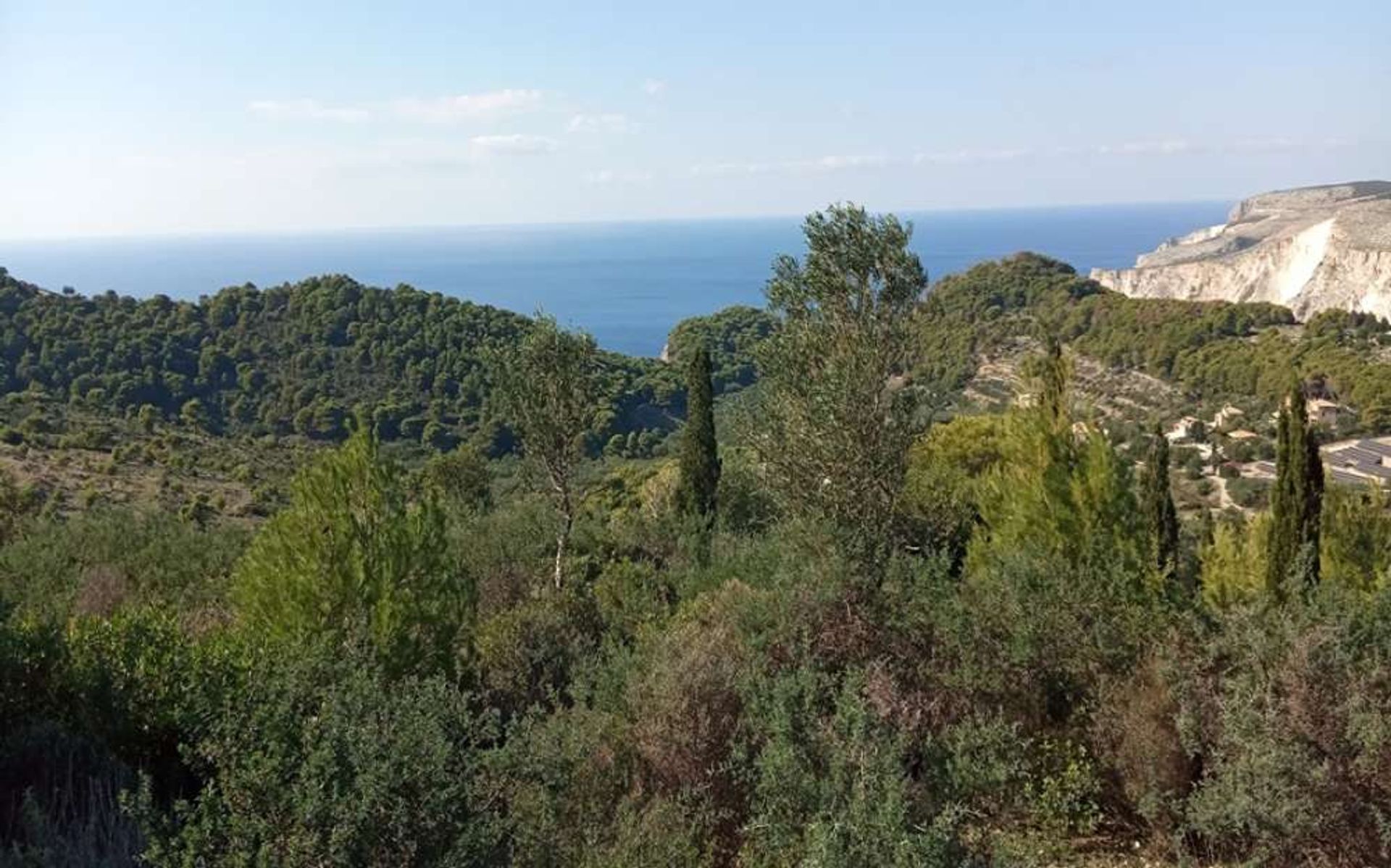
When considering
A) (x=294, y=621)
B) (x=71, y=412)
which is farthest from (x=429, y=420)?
(x=294, y=621)

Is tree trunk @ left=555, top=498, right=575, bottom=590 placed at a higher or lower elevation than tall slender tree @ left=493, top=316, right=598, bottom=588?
lower

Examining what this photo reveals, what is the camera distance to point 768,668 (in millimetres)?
8203

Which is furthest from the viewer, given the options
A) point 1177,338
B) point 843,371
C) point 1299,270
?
point 1299,270

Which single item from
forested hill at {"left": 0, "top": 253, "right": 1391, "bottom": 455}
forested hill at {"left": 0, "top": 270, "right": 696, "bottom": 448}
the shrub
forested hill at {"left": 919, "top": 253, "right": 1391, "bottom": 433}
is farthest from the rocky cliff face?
the shrub

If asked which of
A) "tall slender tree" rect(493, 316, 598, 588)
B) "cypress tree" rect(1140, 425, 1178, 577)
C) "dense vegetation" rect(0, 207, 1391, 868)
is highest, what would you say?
"tall slender tree" rect(493, 316, 598, 588)

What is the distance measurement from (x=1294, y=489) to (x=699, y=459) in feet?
38.1

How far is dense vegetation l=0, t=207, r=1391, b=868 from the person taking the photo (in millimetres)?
5391

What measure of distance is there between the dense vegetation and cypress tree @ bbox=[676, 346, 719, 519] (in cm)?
439

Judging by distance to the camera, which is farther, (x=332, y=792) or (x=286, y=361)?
(x=286, y=361)

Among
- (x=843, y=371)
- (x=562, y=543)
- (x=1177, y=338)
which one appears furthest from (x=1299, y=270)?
(x=562, y=543)

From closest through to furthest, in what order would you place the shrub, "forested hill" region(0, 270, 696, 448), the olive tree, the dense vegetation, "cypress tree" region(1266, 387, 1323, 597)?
the shrub, the dense vegetation, "cypress tree" region(1266, 387, 1323, 597), the olive tree, "forested hill" region(0, 270, 696, 448)

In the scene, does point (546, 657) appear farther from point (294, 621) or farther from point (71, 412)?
point (71, 412)

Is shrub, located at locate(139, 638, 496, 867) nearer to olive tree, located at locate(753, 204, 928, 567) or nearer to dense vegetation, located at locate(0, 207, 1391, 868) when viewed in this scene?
dense vegetation, located at locate(0, 207, 1391, 868)

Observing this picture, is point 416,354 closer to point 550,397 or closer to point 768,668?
point 550,397
